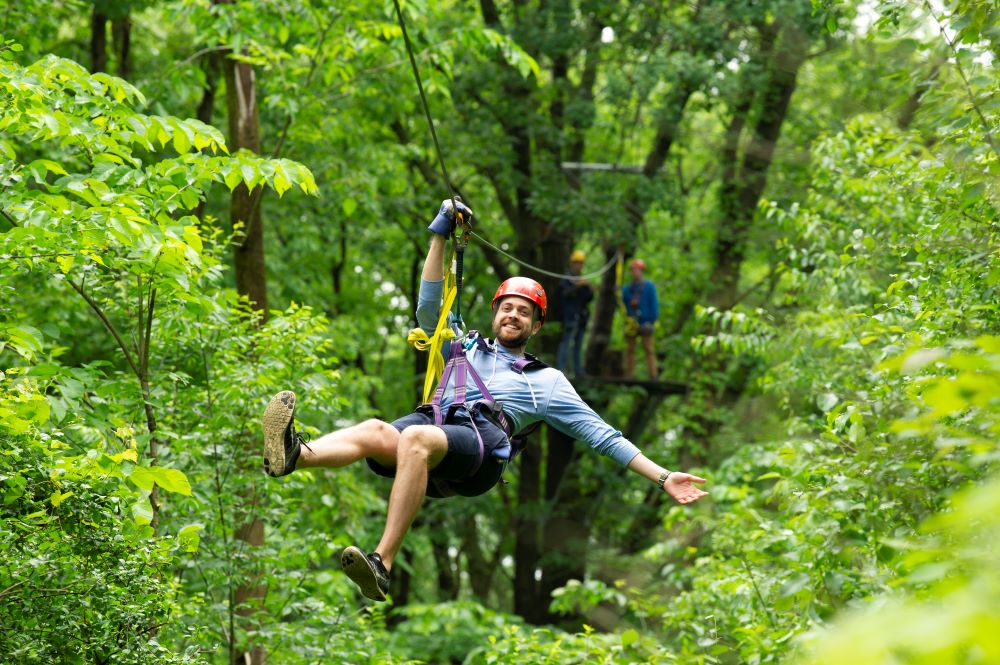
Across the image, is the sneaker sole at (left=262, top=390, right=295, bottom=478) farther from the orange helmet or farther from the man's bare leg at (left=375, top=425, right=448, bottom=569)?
the orange helmet

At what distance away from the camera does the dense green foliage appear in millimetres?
4395

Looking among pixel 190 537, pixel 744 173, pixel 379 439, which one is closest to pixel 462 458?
pixel 379 439

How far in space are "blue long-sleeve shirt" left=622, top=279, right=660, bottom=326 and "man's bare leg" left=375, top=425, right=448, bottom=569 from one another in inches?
381

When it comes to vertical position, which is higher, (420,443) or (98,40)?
(98,40)

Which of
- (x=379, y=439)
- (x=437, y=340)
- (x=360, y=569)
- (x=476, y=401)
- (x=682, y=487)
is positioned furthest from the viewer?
(x=437, y=340)

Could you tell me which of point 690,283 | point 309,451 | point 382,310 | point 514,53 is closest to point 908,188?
point 514,53

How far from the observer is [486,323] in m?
14.7

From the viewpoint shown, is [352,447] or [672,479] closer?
[352,447]

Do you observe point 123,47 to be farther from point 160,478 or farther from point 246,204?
point 160,478

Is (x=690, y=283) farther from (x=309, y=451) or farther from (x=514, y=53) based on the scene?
(x=309, y=451)

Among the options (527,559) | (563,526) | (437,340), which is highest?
(437,340)

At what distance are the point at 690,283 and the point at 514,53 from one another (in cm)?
811

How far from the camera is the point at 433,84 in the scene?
905cm

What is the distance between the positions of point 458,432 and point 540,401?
0.51 m
